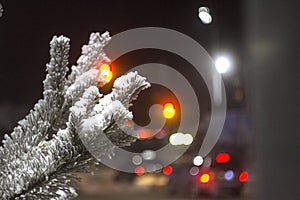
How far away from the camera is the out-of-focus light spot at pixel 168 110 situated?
0.77 metres

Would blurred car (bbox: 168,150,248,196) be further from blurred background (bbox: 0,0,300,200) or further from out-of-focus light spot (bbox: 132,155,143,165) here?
out-of-focus light spot (bbox: 132,155,143,165)

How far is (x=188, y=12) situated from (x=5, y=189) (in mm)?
591

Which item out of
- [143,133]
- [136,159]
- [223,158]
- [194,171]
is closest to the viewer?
[143,133]

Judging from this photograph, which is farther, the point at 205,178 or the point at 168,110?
the point at 205,178

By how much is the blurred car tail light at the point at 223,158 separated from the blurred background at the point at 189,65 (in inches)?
89.9

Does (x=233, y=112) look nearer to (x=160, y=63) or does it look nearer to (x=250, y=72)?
(x=160, y=63)

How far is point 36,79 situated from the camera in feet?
2.19

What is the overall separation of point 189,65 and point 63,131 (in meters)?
0.47

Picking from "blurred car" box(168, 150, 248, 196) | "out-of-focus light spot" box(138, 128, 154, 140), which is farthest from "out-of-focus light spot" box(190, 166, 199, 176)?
"out-of-focus light spot" box(138, 128, 154, 140)

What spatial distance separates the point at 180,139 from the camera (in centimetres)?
101

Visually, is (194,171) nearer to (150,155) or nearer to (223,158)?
(223,158)

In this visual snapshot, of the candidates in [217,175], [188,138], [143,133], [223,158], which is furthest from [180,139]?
[217,175]

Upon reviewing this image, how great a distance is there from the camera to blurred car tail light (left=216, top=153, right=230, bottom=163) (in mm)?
3490

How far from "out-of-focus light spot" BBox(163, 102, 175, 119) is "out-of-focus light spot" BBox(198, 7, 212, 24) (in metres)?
0.23
